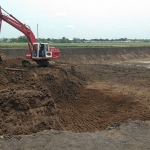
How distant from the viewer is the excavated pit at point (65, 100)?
9.34 metres

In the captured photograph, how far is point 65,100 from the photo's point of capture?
14742 mm

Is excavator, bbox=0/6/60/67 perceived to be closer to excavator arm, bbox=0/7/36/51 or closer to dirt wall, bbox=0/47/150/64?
excavator arm, bbox=0/7/36/51

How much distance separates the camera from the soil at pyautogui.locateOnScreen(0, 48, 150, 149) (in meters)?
8.05

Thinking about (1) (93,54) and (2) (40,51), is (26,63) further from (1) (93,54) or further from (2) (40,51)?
(1) (93,54)

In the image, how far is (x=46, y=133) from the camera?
27.0 ft

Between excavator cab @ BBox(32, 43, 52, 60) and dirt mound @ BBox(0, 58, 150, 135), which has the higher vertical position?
excavator cab @ BBox(32, 43, 52, 60)

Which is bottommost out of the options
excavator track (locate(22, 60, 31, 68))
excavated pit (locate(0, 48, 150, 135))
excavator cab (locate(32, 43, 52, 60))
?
excavated pit (locate(0, 48, 150, 135))

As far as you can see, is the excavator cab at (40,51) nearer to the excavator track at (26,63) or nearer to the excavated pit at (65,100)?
the excavator track at (26,63)

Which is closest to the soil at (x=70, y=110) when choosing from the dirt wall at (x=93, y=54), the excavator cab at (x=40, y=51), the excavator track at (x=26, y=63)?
the excavator track at (x=26, y=63)

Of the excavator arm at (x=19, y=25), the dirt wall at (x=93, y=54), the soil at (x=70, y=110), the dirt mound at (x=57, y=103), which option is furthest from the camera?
the dirt wall at (x=93, y=54)

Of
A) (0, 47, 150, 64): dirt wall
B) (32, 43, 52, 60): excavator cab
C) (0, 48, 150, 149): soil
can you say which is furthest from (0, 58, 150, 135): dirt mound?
(0, 47, 150, 64): dirt wall

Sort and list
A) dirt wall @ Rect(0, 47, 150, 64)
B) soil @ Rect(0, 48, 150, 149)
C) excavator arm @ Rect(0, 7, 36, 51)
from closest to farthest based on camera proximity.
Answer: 1. soil @ Rect(0, 48, 150, 149)
2. excavator arm @ Rect(0, 7, 36, 51)
3. dirt wall @ Rect(0, 47, 150, 64)

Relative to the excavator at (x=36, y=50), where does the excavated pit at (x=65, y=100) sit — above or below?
below

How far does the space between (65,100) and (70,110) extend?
1474 mm
